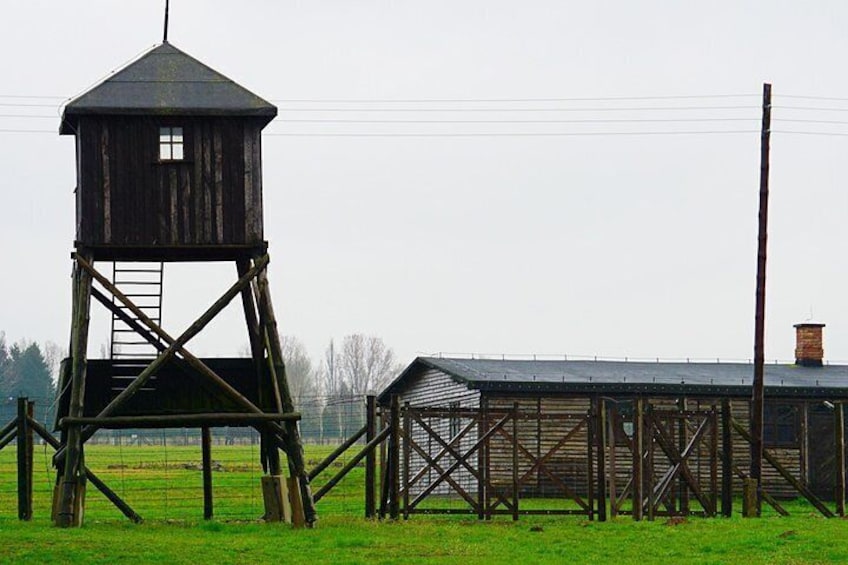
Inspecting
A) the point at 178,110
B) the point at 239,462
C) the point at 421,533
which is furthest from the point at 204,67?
the point at 239,462

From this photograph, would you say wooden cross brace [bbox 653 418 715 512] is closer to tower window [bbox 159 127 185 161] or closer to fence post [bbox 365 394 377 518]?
fence post [bbox 365 394 377 518]

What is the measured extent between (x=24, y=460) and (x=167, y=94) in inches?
290

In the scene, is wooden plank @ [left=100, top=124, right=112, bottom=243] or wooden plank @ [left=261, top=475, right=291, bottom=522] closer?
wooden plank @ [left=100, top=124, right=112, bottom=243]

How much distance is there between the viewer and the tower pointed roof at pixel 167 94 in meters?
28.4

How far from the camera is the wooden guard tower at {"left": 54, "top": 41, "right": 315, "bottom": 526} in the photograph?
1100 inches

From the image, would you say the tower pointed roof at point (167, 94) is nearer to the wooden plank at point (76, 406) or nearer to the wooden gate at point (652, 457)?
the wooden plank at point (76, 406)

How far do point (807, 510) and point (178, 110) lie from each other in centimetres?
1914

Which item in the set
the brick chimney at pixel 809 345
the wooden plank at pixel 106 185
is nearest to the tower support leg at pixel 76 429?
the wooden plank at pixel 106 185

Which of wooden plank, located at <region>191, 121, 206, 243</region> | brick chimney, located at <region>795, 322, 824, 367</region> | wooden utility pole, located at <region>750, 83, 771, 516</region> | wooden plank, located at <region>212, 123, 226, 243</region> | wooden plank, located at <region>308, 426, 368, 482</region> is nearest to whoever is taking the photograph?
wooden plank, located at <region>191, 121, 206, 243</region>

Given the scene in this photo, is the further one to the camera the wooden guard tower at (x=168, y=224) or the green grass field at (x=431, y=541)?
the wooden guard tower at (x=168, y=224)

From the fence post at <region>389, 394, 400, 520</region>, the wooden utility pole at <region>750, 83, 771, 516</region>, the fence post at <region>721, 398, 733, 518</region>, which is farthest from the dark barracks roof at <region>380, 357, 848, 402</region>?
the fence post at <region>389, 394, 400, 520</region>

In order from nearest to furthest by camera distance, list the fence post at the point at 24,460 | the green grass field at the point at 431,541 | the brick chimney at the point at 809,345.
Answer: the green grass field at the point at 431,541 < the fence post at the point at 24,460 < the brick chimney at the point at 809,345

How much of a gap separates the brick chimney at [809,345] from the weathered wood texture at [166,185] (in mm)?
28559

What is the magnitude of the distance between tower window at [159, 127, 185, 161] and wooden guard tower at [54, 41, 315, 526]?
0.7 inches
